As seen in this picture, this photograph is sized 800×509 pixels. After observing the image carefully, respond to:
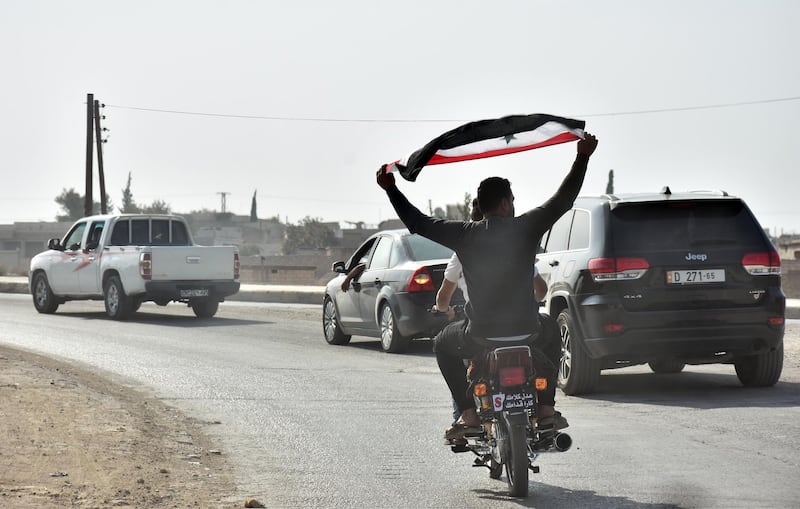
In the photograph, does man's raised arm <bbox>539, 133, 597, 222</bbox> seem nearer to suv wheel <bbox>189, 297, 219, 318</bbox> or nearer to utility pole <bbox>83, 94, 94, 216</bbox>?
suv wheel <bbox>189, 297, 219, 318</bbox>

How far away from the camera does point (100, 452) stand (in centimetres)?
893

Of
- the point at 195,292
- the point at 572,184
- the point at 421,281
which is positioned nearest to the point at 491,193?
the point at 572,184

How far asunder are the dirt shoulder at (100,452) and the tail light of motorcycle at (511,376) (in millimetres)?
1659

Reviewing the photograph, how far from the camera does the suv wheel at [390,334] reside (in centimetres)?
Answer: 1644

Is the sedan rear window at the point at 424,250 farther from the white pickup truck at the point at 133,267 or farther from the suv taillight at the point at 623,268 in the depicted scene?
the white pickup truck at the point at 133,267

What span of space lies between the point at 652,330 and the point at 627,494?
174 inches

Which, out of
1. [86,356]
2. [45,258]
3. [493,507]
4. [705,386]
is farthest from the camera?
[45,258]

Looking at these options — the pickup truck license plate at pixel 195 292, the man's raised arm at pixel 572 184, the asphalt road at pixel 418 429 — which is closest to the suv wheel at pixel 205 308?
the pickup truck license plate at pixel 195 292

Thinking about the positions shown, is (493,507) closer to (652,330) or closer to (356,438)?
(356,438)

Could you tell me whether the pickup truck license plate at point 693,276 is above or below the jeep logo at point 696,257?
below

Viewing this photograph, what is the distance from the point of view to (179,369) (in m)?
15.2

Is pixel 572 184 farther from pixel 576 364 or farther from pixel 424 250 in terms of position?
pixel 424 250

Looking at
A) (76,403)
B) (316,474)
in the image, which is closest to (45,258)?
(76,403)

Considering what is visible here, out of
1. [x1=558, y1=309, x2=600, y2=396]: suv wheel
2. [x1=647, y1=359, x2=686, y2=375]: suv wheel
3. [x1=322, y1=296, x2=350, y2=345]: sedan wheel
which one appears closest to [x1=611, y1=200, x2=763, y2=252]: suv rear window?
[x1=558, y1=309, x2=600, y2=396]: suv wheel
